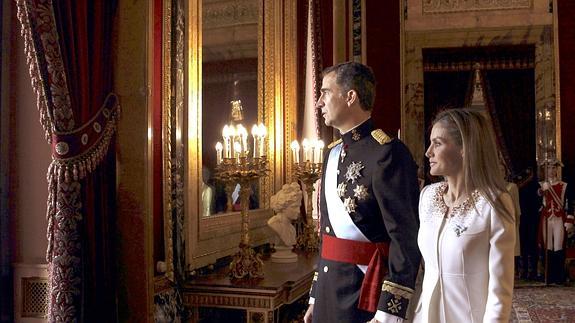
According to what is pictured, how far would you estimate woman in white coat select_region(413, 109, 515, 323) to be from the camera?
1591mm

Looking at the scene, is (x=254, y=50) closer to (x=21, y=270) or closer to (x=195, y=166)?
(x=195, y=166)

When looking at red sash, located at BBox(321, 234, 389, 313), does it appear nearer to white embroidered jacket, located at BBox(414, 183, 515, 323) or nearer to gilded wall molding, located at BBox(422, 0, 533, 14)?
white embroidered jacket, located at BBox(414, 183, 515, 323)

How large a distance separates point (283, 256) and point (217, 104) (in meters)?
0.94

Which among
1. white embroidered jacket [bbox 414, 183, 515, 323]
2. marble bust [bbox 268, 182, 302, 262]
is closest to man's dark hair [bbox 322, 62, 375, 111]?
white embroidered jacket [bbox 414, 183, 515, 323]

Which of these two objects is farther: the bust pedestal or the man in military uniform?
the bust pedestal

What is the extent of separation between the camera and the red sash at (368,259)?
6.23 ft

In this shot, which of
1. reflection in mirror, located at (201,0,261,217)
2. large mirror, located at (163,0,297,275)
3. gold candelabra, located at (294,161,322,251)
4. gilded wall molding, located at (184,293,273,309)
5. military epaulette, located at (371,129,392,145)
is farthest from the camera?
gold candelabra, located at (294,161,322,251)

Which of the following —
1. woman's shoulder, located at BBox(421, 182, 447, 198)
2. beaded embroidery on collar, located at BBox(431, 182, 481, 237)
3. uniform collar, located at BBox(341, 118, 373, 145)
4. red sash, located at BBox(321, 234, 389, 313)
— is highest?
uniform collar, located at BBox(341, 118, 373, 145)

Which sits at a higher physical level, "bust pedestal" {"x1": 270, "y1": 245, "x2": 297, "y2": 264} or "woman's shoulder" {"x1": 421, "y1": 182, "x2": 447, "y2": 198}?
"woman's shoulder" {"x1": 421, "y1": 182, "x2": 447, "y2": 198}

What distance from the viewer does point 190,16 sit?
123 inches

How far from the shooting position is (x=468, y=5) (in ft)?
25.2

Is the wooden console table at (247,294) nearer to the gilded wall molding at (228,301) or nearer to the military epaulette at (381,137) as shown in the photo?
the gilded wall molding at (228,301)

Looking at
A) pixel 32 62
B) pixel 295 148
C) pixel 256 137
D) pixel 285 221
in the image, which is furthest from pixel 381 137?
pixel 295 148

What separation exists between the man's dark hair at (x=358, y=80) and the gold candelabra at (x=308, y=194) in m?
1.95
